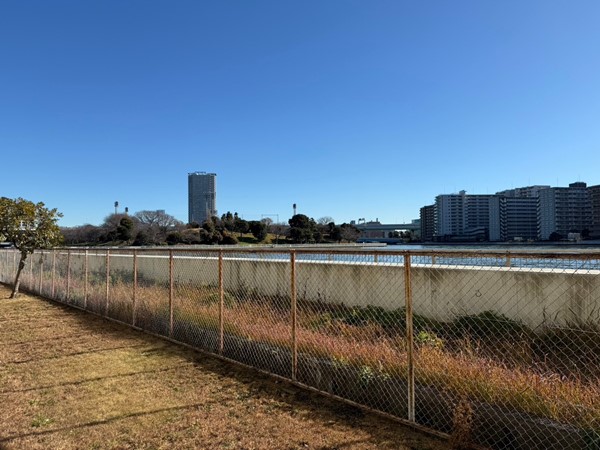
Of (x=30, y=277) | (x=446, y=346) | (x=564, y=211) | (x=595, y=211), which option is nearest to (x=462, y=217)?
(x=564, y=211)

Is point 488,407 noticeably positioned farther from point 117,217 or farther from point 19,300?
point 117,217

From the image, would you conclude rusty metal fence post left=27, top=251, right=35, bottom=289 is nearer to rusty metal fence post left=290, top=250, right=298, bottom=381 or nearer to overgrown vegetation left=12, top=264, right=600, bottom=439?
overgrown vegetation left=12, top=264, right=600, bottom=439

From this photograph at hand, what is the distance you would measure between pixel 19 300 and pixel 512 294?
44.7 ft

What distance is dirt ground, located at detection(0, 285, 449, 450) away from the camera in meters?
3.92

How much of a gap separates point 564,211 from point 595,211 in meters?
4.33

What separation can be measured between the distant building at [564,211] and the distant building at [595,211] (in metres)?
1.05

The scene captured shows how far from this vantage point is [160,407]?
15.5 ft

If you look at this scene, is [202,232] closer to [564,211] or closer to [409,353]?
[564,211]

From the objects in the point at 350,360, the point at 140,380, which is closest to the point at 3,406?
the point at 140,380

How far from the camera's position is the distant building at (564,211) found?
2083 inches

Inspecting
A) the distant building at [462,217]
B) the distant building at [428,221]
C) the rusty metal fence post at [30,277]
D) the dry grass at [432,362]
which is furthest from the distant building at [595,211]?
the rusty metal fence post at [30,277]

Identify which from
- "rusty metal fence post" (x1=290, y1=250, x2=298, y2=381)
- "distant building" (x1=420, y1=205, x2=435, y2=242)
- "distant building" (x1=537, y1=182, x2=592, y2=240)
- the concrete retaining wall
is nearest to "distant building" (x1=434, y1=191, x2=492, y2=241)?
"distant building" (x1=420, y1=205, x2=435, y2=242)

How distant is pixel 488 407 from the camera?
391 cm

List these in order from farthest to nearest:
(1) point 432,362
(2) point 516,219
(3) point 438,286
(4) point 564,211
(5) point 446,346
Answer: (2) point 516,219, (4) point 564,211, (3) point 438,286, (5) point 446,346, (1) point 432,362
